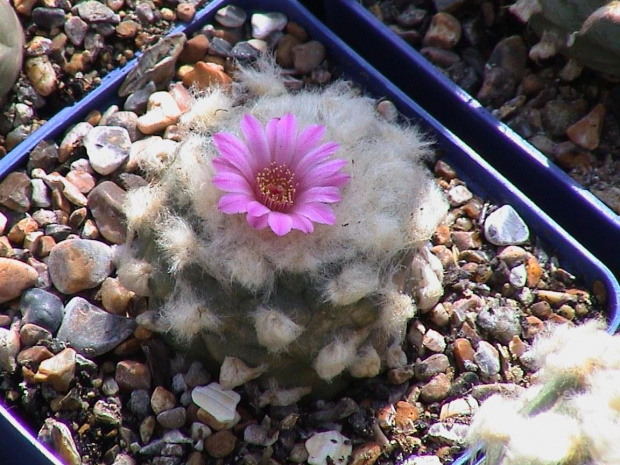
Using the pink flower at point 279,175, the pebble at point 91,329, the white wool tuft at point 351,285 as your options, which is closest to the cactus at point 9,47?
the pebble at point 91,329

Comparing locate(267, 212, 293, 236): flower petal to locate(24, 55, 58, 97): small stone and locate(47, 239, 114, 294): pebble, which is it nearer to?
locate(47, 239, 114, 294): pebble

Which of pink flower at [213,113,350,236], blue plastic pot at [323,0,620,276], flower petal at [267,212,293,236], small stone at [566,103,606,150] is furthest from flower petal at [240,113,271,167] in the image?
small stone at [566,103,606,150]

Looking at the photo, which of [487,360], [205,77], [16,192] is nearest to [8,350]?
[16,192]

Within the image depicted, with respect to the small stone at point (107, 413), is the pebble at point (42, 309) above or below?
above

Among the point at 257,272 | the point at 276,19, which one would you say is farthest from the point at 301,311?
the point at 276,19

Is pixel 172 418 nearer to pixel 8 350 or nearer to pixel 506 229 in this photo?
pixel 8 350

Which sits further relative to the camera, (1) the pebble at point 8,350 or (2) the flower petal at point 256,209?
(1) the pebble at point 8,350

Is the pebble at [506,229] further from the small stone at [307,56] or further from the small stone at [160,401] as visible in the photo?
the small stone at [160,401]
